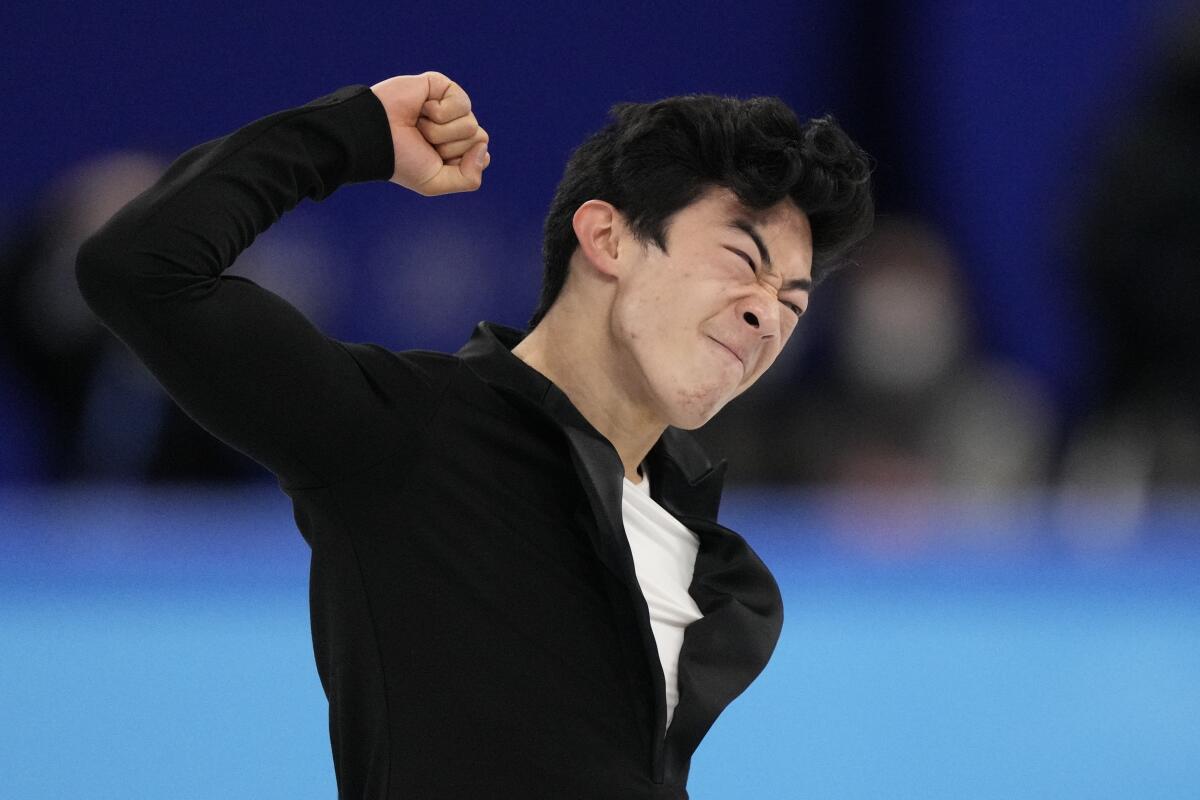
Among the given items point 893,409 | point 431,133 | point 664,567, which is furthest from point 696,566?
point 893,409

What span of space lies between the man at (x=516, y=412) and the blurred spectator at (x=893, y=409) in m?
5.58

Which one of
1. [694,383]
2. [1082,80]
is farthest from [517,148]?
[694,383]

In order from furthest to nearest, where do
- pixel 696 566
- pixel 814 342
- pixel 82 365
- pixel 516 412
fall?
pixel 814 342 → pixel 82 365 → pixel 696 566 → pixel 516 412

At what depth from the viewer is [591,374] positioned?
6.45ft

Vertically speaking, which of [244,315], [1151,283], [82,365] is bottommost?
[82,365]

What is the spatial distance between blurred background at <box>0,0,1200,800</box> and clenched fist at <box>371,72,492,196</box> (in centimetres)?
269

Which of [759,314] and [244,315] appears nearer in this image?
[244,315]

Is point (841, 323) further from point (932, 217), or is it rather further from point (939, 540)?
point (939, 540)

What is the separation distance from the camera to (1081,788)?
3758 millimetres

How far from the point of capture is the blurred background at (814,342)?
16.0ft

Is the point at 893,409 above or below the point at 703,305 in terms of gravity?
below

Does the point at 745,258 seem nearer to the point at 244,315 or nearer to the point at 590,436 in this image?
the point at 590,436

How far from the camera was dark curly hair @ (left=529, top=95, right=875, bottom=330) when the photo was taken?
1944 mm

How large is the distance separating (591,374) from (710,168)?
0.31 metres
